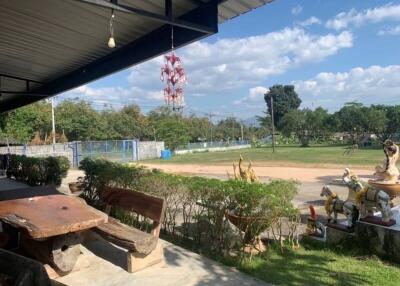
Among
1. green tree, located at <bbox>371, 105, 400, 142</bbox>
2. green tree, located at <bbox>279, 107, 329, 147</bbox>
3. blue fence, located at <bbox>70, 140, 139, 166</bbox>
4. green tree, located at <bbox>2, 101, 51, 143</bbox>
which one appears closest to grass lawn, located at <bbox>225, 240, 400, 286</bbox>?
green tree, located at <bbox>2, 101, 51, 143</bbox>

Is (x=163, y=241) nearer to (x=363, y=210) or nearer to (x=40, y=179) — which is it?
(x=363, y=210)

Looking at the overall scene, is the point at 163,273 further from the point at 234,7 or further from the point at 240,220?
the point at 234,7

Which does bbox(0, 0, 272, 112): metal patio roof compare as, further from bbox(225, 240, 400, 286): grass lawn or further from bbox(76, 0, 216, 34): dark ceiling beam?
bbox(225, 240, 400, 286): grass lawn

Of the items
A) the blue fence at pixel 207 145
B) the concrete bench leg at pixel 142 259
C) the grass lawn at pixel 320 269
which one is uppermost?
the blue fence at pixel 207 145

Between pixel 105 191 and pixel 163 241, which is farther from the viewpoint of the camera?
pixel 105 191

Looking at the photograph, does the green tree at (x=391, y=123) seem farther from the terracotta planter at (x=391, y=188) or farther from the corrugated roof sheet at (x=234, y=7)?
the corrugated roof sheet at (x=234, y=7)

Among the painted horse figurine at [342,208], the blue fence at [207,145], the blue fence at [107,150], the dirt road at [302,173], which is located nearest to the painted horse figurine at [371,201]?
the painted horse figurine at [342,208]

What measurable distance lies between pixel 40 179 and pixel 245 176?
8.58 m

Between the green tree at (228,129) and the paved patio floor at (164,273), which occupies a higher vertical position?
the green tree at (228,129)

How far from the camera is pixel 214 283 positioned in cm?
439

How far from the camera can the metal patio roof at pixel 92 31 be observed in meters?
5.48

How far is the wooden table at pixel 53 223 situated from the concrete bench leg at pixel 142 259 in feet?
1.95

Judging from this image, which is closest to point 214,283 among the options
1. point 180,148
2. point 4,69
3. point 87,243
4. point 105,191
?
point 87,243

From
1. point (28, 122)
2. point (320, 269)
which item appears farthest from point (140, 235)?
point (28, 122)
